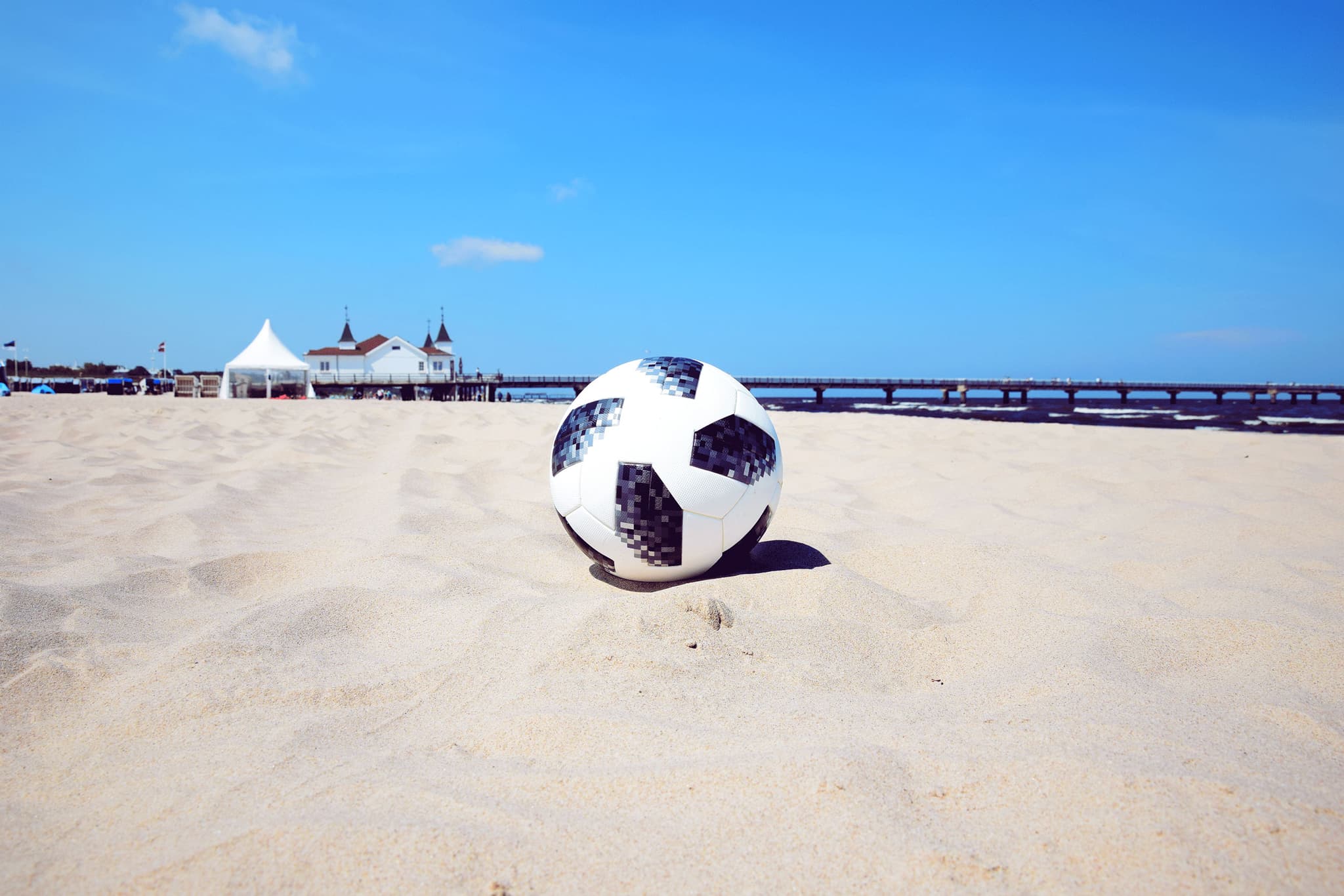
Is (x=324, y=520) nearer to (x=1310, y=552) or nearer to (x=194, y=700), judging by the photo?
(x=194, y=700)

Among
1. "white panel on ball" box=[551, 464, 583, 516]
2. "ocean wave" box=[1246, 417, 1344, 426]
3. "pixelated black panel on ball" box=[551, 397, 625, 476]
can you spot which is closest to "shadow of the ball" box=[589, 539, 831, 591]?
"white panel on ball" box=[551, 464, 583, 516]

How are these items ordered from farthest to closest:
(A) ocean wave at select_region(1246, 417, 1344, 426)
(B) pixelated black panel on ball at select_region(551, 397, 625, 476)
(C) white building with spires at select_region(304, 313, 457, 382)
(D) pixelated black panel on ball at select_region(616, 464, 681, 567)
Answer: (C) white building with spires at select_region(304, 313, 457, 382)
(A) ocean wave at select_region(1246, 417, 1344, 426)
(B) pixelated black panel on ball at select_region(551, 397, 625, 476)
(D) pixelated black panel on ball at select_region(616, 464, 681, 567)

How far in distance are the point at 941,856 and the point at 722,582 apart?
72.1 inches

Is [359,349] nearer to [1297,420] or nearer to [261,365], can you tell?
[261,365]

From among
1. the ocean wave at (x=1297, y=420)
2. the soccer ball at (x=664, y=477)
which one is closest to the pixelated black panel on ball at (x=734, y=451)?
the soccer ball at (x=664, y=477)

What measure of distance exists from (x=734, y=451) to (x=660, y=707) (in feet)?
4.96

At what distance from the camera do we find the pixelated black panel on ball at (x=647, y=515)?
329 cm

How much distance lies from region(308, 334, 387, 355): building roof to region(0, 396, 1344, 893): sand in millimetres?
57840

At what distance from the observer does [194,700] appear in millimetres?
2223

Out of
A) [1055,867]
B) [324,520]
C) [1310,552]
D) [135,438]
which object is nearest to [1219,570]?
[1310,552]

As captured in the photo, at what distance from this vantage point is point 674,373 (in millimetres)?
3598

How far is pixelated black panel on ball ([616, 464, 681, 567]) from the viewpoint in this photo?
3285mm

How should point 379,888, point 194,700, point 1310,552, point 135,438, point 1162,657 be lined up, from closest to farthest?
point 379,888 → point 194,700 → point 1162,657 → point 1310,552 → point 135,438

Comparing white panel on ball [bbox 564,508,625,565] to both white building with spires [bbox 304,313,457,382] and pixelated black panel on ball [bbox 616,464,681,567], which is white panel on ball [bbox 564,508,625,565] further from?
white building with spires [bbox 304,313,457,382]
